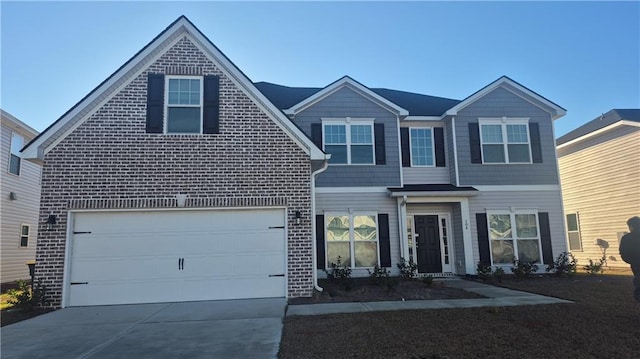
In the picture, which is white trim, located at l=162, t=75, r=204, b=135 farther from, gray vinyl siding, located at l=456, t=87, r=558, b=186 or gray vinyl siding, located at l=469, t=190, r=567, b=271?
gray vinyl siding, located at l=469, t=190, r=567, b=271

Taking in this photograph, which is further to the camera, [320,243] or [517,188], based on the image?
[517,188]

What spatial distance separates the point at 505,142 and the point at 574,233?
22.3ft

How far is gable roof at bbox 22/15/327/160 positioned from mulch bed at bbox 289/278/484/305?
327cm

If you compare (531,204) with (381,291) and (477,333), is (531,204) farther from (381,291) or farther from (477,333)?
(477,333)

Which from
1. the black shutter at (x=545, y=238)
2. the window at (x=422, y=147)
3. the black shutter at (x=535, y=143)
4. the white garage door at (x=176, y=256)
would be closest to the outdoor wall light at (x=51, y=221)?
the white garage door at (x=176, y=256)

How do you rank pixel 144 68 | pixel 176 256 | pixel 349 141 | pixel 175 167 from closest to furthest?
1. pixel 176 256
2. pixel 175 167
3. pixel 144 68
4. pixel 349 141

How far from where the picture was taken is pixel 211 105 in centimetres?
972

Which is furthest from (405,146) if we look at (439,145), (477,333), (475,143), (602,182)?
(477,333)

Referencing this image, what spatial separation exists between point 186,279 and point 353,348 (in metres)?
5.18

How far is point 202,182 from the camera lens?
930 centimetres

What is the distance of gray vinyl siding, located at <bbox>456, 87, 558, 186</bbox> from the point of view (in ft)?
44.7

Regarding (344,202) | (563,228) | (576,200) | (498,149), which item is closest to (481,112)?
(498,149)

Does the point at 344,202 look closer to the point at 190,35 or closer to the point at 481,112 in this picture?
the point at 481,112

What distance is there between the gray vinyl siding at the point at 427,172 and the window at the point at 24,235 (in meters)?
14.2
